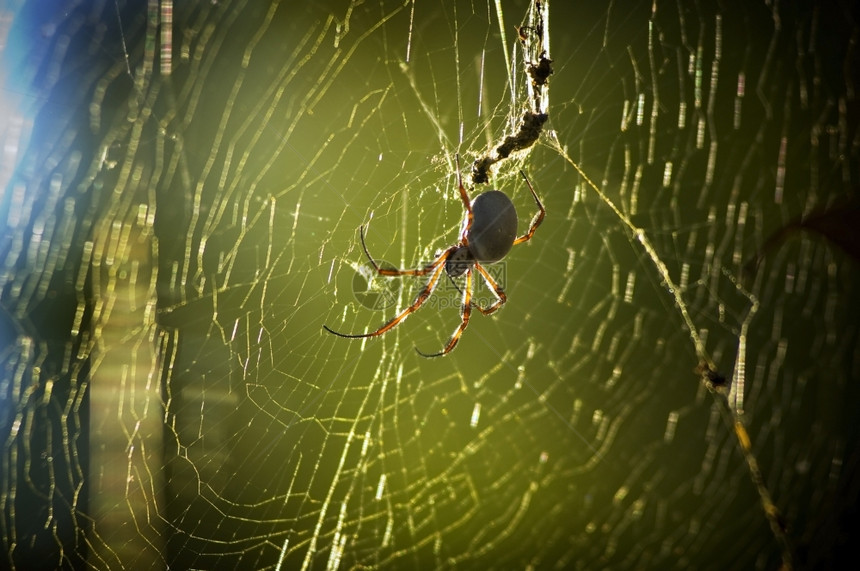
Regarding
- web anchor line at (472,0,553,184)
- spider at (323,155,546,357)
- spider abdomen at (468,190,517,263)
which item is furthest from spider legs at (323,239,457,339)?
web anchor line at (472,0,553,184)

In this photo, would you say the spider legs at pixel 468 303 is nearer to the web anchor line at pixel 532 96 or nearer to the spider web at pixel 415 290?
the spider web at pixel 415 290

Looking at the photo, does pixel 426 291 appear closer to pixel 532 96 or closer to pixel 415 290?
pixel 415 290

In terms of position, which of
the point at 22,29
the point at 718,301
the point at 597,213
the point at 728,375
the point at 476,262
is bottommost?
the point at 728,375

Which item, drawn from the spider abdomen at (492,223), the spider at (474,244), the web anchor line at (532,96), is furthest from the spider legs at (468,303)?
the web anchor line at (532,96)

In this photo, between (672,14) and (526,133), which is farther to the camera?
(672,14)

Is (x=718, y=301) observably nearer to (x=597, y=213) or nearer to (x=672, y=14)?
(x=597, y=213)

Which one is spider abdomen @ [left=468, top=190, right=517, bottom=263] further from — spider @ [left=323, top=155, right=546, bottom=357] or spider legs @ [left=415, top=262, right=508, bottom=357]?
spider legs @ [left=415, top=262, right=508, bottom=357]

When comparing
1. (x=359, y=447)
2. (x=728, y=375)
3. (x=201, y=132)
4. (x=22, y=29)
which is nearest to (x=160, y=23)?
(x=22, y=29)
